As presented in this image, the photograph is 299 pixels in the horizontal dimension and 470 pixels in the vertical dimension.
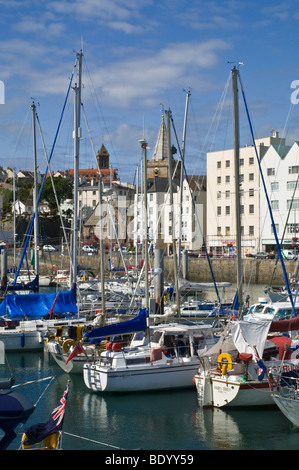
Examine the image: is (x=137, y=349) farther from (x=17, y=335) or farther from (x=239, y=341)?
(x=17, y=335)

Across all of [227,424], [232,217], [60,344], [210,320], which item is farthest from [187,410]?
[232,217]

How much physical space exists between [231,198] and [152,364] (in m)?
63.8

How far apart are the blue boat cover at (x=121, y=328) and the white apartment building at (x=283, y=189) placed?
52283 millimetres

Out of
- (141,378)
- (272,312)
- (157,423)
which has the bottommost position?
(157,423)

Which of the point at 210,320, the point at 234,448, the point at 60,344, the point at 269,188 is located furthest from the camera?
the point at 269,188

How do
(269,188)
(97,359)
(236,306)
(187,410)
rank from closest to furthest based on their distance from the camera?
1. (187,410)
2. (97,359)
3. (236,306)
4. (269,188)

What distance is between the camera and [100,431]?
1844 centimetres

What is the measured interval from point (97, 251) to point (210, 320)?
48.0 metres

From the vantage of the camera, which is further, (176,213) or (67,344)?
(176,213)

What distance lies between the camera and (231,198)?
8412 centimetres

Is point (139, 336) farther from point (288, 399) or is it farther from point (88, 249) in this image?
point (88, 249)

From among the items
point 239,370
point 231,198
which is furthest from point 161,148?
point 239,370

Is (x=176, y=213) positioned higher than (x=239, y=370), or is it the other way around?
(x=176, y=213)

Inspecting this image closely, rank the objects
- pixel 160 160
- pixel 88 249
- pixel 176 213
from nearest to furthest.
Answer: pixel 176 213
pixel 88 249
pixel 160 160
